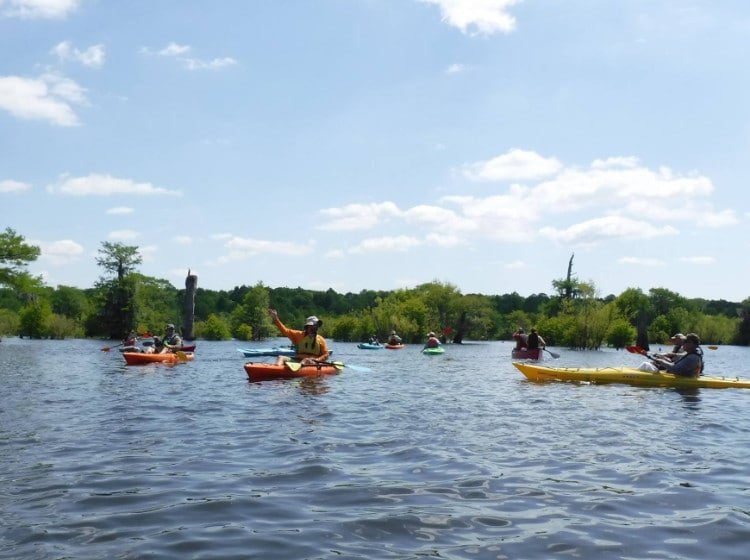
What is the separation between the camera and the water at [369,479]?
468 centimetres

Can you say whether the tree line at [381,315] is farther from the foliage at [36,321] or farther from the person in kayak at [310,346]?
the person in kayak at [310,346]

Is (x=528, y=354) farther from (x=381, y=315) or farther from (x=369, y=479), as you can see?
(x=381, y=315)

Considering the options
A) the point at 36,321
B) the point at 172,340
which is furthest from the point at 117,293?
the point at 172,340

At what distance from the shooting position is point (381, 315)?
67.0 m

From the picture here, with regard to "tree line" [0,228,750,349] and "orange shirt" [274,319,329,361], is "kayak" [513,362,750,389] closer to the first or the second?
"orange shirt" [274,319,329,361]

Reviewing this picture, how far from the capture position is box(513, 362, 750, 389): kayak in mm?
16359

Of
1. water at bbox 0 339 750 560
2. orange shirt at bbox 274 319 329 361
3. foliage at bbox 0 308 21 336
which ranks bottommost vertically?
foliage at bbox 0 308 21 336

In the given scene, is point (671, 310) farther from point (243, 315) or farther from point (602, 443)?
point (602, 443)

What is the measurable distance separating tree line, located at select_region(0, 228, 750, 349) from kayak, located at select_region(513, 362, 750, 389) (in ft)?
95.0

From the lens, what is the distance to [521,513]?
213 inches

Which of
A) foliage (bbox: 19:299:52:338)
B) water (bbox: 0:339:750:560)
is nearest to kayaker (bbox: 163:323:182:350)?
water (bbox: 0:339:750:560)

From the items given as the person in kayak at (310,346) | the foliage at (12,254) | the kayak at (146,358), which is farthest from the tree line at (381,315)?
the person in kayak at (310,346)

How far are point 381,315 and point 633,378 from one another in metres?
50.5

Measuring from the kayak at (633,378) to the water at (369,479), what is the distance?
3777mm
